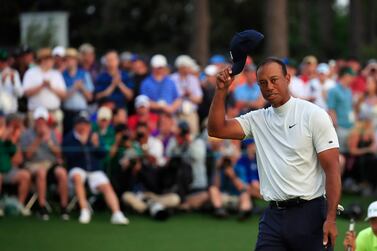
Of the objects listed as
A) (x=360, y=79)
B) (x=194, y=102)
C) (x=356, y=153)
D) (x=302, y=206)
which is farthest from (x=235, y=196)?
(x=302, y=206)

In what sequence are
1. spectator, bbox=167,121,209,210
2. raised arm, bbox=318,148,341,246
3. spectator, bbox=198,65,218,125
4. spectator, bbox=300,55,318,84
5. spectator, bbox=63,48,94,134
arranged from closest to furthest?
raised arm, bbox=318,148,341,246 < spectator, bbox=167,121,209,210 < spectator, bbox=63,48,94,134 < spectator, bbox=198,65,218,125 < spectator, bbox=300,55,318,84

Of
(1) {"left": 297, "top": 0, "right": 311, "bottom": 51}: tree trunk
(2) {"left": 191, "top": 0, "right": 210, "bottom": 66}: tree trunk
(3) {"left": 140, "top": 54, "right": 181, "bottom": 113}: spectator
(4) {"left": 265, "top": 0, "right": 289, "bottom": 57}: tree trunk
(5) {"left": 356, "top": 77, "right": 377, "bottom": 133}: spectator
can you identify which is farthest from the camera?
(1) {"left": 297, "top": 0, "right": 311, "bottom": 51}: tree trunk

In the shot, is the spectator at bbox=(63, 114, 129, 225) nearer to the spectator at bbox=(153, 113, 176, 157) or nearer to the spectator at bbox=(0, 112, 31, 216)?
the spectator at bbox=(0, 112, 31, 216)

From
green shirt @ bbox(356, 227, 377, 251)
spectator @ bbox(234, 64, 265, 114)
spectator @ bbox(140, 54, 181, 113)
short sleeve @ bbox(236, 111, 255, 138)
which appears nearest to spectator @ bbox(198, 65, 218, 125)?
spectator @ bbox(234, 64, 265, 114)

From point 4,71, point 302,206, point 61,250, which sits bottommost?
point 61,250

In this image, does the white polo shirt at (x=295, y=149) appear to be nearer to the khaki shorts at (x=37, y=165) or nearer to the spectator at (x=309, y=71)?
the khaki shorts at (x=37, y=165)

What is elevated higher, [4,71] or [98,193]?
[4,71]

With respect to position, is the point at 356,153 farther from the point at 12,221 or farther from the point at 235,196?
the point at 12,221

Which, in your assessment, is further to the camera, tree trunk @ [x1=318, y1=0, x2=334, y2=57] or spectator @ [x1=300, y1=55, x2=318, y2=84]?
tree trunk @ [x1=318, y1=0, x2=334, y2=57]

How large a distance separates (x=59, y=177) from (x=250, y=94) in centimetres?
417

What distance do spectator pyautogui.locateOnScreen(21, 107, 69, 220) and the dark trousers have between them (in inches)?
272

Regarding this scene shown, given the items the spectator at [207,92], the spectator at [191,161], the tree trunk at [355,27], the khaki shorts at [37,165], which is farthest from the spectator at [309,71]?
the tree trunk at [355,27]

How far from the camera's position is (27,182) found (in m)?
12.9

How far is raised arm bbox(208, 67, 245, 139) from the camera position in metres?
6.23
